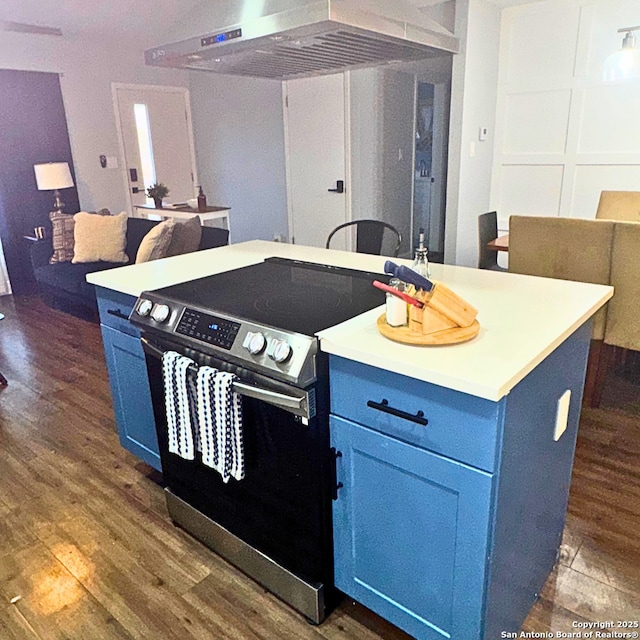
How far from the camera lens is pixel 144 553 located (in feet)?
6.03

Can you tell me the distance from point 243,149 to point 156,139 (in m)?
1.01

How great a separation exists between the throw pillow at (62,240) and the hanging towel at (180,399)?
140 inches

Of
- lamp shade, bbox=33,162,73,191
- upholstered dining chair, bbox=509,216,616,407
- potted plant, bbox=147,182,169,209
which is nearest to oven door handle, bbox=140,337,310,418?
upholstered dining chair, bbox=509,216,616,407

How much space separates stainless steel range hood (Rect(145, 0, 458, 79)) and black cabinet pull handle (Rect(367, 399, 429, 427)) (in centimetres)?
100

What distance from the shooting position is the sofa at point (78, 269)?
417cm

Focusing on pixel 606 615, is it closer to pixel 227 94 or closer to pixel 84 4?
pixel 84 4

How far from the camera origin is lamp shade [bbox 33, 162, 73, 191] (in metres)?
4.95

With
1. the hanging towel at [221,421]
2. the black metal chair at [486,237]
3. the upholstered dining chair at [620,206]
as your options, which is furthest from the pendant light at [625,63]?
the hanging towel at [221,421]

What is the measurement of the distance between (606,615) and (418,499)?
80 cm

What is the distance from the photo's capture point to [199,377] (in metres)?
1.45

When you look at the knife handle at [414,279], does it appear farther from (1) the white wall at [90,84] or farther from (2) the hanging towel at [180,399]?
(1) the white wall at [90,84]

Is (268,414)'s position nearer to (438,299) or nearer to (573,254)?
(438,299)

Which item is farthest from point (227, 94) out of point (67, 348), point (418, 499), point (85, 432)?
point (418, 499)

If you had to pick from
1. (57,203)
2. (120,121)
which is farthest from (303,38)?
(120,121)
